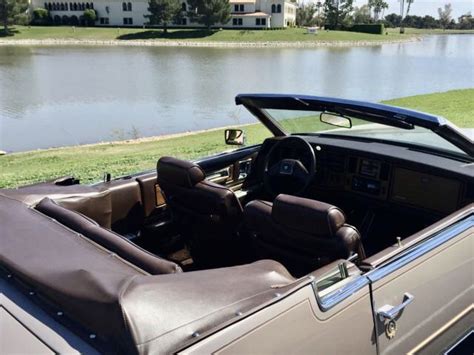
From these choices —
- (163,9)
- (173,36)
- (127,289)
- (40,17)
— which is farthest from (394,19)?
(127,289)

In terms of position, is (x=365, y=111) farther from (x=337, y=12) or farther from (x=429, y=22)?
(x=429, y=22)

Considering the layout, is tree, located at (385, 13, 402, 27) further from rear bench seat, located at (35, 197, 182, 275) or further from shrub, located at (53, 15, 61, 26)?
rear bench seat, located at (35, 197, 182, 275)

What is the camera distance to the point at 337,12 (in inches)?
4173

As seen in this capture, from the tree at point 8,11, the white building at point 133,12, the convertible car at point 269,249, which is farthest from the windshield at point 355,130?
the white building at point 133,12

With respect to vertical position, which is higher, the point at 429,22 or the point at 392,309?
the point at 429,22

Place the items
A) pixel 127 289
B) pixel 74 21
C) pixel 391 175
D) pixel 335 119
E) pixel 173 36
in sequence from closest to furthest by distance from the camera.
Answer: pixel 127 289 < pixel 335 119 < pixel 391 175 < pixel 173 36 < pixel 74 21

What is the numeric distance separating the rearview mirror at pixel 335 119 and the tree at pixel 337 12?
355 ft

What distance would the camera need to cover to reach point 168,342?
64.2 inches

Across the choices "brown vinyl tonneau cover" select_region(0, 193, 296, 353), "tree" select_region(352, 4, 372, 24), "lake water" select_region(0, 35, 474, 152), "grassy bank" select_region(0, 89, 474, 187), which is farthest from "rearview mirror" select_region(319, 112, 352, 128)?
"tree" select_region(352, 4, 372, 24)

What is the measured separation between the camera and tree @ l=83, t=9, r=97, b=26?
95438 mm

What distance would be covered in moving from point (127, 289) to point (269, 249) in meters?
1.17

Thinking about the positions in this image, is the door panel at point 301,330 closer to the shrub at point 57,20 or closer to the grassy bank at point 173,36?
the grassy bank at point 173,36

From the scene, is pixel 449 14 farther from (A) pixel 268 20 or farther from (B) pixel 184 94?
(B) pixel 184 94

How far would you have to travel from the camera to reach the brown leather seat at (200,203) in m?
3.35
